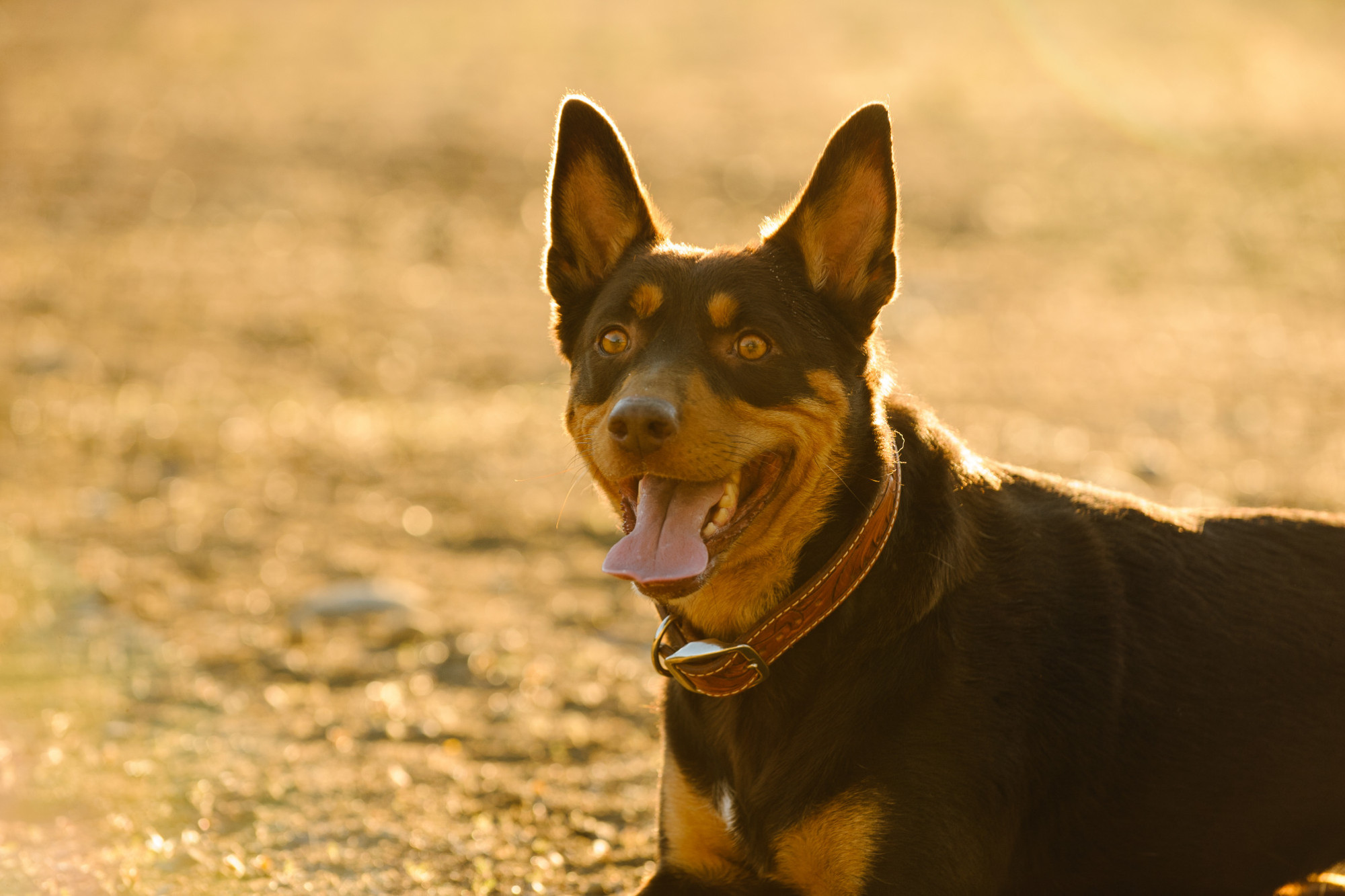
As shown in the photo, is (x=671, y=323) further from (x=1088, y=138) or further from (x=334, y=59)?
(x=334, y=59)

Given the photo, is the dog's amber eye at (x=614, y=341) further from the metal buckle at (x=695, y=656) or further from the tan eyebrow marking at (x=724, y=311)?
the metal buckle at (x=695, y=656)

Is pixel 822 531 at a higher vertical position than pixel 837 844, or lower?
higher

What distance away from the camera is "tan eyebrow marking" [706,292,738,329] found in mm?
3736

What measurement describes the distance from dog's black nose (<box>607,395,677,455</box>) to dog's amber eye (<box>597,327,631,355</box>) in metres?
0.43

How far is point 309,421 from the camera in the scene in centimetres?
1025

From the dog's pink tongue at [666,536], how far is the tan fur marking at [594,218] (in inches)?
37.1

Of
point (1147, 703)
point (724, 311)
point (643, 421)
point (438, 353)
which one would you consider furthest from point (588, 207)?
point (438, 353)

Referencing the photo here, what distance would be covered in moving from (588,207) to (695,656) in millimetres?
1600

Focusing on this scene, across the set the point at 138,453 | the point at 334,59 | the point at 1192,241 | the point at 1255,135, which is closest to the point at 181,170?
the point at 334,59

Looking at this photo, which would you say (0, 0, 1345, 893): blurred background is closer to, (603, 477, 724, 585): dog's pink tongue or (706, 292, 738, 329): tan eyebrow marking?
(603, 477, 724, 585): dog's pink tongue

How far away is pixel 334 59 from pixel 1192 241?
16.4m

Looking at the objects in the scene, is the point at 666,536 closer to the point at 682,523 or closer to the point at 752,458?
the point at 682,523

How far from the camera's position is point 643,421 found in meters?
3.42

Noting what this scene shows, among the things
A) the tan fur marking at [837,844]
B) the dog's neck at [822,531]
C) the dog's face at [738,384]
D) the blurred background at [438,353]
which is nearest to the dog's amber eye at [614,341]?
the dog's face at [738,384]
